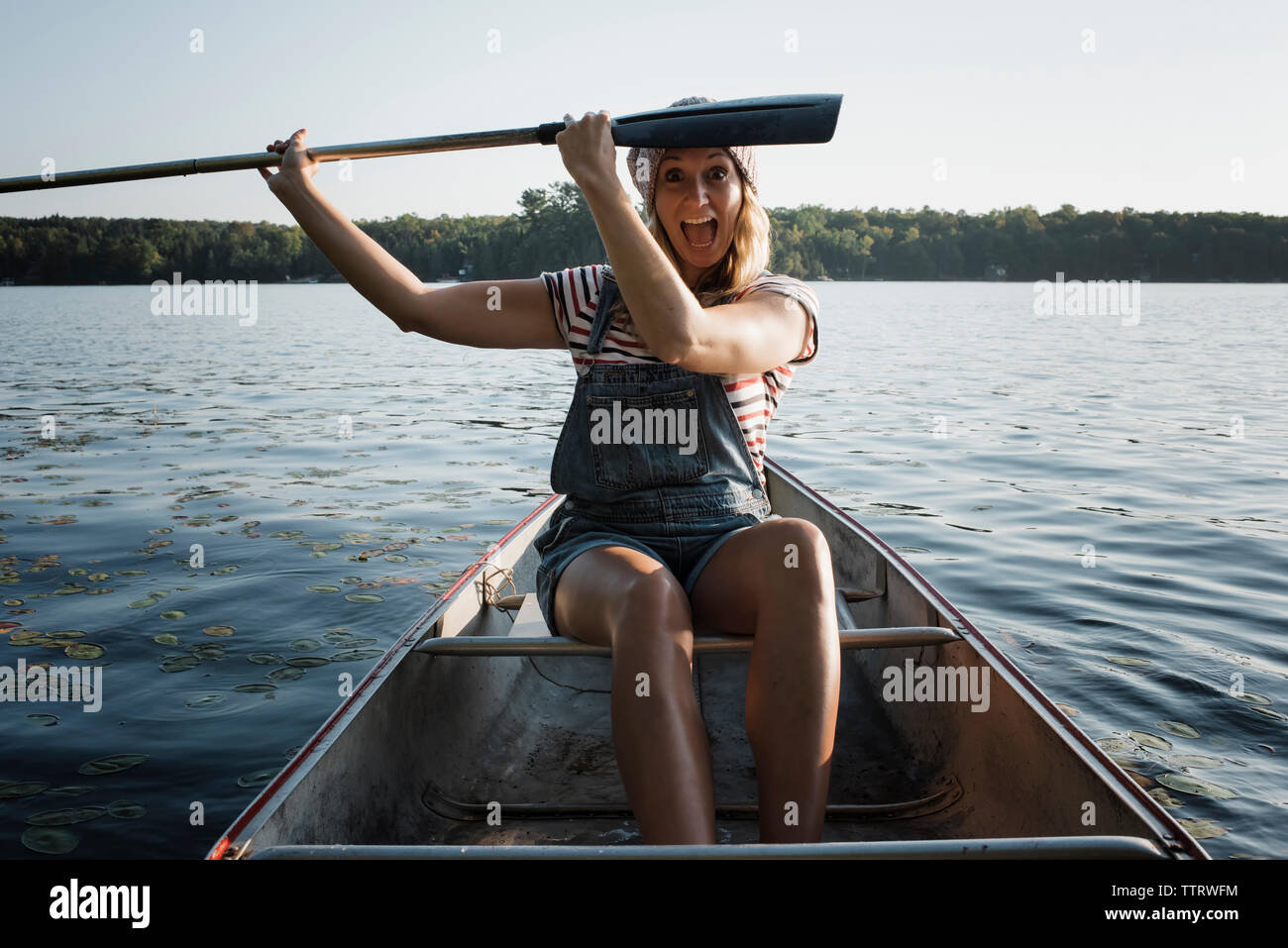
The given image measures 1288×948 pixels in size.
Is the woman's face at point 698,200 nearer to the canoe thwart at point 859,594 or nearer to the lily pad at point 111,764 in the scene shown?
the canoe thwart at point 859,594

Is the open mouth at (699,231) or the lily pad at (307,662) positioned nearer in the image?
the open mouth at (699,231)

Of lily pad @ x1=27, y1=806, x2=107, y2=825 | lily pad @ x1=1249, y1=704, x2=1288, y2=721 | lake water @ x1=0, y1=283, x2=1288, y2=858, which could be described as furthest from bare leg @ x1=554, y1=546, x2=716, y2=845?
lily pad @ x1=1249, y1=704, x2=1288, y2=721

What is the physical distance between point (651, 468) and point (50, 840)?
2567 mm

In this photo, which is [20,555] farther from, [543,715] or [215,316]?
[215,316]

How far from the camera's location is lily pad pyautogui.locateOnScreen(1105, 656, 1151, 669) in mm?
5055

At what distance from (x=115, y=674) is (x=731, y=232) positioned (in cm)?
388

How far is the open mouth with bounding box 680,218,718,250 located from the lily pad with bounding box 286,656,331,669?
3.40 m

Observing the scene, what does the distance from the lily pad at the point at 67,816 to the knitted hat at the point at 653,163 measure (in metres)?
2.90

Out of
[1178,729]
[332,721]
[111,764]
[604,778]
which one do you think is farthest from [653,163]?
[1178,729]

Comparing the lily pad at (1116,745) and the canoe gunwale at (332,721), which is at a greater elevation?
the canoe gunwale at (332,721)

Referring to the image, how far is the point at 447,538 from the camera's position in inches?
297

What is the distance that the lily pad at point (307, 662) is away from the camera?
5059mm

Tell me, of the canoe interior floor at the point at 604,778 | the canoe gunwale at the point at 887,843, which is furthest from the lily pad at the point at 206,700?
the canoe gunwale at the point at 887,843

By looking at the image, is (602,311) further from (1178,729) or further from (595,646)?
(1178,729)
